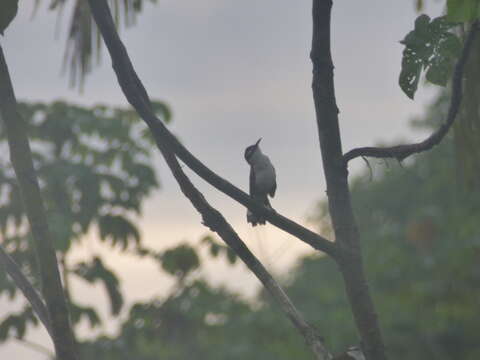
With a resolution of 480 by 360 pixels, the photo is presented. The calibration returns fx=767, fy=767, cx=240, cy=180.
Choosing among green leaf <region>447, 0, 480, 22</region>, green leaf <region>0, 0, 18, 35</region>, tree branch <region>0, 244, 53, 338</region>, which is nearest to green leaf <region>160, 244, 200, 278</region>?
tree branch <region>0, 244, 53, 338</region>

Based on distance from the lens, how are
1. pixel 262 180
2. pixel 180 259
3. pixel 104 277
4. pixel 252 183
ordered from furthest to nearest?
pixel 104 277 < pixel 180 259 < pixel 252 183 < pixel 262 180

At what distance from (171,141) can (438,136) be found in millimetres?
1110

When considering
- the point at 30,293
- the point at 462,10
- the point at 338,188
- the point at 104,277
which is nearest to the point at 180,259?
the point at 104,277

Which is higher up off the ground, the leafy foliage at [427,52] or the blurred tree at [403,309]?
the blurred tree at [403,309]

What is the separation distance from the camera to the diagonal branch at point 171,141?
3172 millimetres

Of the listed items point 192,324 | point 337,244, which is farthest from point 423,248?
point 337,244

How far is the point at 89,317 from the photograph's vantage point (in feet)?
31.2

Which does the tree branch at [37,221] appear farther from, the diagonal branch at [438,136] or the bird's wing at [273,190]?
the bird's wing at [273,190]

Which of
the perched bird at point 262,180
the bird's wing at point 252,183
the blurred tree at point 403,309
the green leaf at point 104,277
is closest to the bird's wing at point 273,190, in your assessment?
the perched bird at point 262,180

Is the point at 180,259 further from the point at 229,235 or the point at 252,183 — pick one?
the point at 229,235

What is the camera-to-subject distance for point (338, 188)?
3.30 m

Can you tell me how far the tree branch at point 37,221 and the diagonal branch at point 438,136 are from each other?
52.4 inches

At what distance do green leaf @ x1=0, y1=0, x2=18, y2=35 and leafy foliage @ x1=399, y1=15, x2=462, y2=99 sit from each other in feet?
5.37

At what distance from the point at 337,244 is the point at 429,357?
1959 cm
